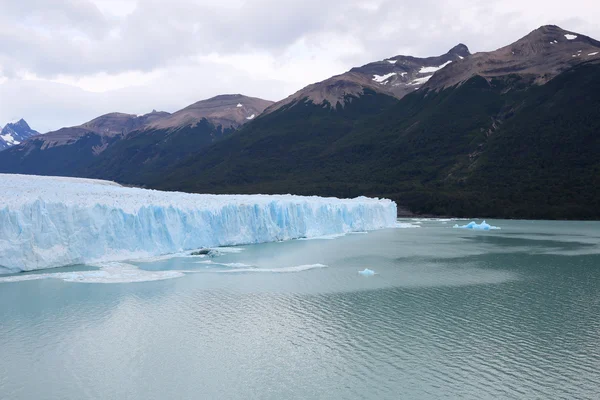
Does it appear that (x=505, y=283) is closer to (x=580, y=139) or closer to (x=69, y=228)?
(x=69, y=228)

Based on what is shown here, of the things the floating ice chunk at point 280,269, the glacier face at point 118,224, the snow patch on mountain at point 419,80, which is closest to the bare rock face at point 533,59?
the snow patch on mountain at point 419,80

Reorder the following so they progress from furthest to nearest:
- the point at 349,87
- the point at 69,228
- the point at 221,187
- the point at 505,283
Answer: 1. the point at 349,87
2. the point at 221,187
3. the point at 69,228
4. the point at 505,283

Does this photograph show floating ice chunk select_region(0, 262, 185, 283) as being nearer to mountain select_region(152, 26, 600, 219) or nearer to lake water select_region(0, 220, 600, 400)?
lake water select_region(0, 220, 600, 400)

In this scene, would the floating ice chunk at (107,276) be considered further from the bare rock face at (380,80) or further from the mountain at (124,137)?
the mountain at (124,137)

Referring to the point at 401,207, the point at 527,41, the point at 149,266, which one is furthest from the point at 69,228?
the point at 527,41

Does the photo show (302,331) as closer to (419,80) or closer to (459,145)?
(459,145)

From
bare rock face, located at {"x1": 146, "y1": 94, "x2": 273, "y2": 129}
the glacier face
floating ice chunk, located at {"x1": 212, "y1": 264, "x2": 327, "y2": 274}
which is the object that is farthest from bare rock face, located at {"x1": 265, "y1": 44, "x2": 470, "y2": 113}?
floating ice chunk, located at {"x1": 212, "y1": 264, "x2": 327, "y2": 274}

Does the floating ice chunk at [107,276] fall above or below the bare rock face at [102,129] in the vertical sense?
below
